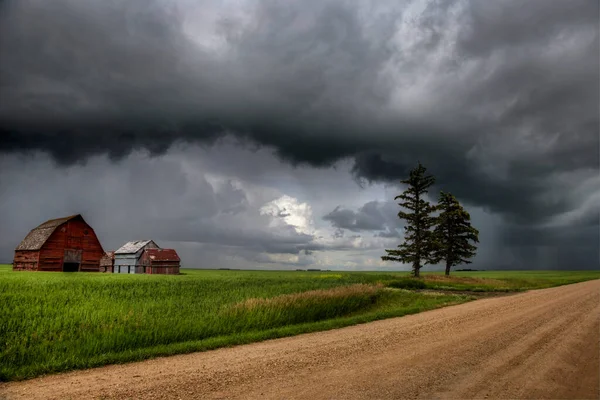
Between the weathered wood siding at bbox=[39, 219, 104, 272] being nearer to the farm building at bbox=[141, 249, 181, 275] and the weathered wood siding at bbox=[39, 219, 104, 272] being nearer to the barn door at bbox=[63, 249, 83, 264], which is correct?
the barn door at bbox=[63, 249, 83, 264]

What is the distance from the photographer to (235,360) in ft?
36.8

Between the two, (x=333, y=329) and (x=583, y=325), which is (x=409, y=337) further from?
(x=583, y=325)

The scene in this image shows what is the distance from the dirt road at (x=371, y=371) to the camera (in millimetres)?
8297

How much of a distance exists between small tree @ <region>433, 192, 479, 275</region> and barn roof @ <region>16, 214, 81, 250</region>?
59.5 metres

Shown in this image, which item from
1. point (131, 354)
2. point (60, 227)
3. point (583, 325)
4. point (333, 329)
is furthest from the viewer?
point (60, 227)

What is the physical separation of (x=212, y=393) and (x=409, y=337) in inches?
316

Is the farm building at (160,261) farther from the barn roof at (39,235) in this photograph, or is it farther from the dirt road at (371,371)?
the dirt road at (371,371)

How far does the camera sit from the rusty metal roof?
6769 cm

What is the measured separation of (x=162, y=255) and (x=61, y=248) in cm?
1518

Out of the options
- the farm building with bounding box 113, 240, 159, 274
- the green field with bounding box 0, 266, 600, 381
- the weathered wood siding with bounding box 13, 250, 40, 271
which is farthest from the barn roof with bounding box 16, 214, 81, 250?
the green field with bounding box 0, 266, 600, 381

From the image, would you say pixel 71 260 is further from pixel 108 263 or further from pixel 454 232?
pixel 454 232

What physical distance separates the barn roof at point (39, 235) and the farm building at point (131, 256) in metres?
11.0

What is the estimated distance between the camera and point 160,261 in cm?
6794

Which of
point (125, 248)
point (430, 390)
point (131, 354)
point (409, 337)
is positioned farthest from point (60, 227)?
point (430, 390)
